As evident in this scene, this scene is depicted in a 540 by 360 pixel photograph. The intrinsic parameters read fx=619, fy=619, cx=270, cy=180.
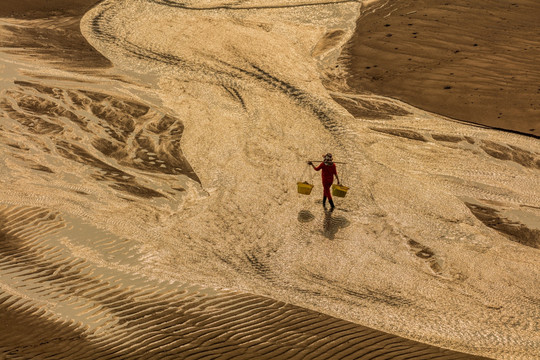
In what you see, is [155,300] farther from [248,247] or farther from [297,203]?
[297,203]

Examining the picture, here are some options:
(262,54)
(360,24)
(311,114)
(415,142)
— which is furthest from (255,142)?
(360,24)

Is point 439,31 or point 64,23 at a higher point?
point 439,31

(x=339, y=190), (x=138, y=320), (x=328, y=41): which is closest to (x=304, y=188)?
(x=339, y=190)

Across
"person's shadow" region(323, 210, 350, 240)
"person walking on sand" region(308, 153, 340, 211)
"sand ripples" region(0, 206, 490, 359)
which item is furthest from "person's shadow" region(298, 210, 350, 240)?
"sand ripples" region(0, 206, 490, 359)

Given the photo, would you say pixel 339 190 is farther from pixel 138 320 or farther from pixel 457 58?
pixel 457 58

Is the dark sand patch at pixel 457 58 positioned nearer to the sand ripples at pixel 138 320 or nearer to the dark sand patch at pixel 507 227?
the dark sand patch at pixel 507 227

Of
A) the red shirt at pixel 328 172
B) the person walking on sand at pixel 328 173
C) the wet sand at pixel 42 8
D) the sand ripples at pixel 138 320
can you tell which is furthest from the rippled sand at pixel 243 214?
the wet sand at pixel 42 8
